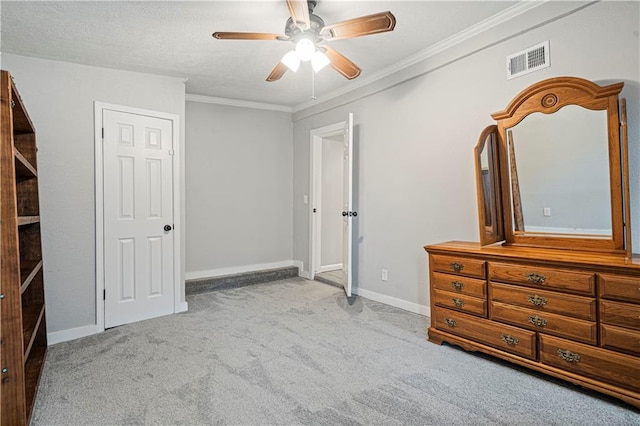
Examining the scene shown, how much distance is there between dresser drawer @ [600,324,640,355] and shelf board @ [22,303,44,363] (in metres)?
3.16

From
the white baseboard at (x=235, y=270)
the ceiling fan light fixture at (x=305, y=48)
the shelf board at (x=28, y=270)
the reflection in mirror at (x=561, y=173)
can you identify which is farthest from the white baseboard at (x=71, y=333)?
the reflection in mirror at (x=561, y=173)

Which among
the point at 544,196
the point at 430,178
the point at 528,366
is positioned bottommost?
the point at 528,366

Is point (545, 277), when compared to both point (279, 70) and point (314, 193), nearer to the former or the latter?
point (279, 70)

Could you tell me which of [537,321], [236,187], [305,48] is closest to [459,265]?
[537,321]

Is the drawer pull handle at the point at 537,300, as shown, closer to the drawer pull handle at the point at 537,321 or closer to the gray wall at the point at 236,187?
the drawer pull handle at the point at 537,321

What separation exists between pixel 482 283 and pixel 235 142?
364 centimetres

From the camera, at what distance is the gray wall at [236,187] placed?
179 inches

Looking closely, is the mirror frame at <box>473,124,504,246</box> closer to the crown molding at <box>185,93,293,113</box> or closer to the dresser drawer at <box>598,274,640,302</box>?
the dresser drawer at <box>598,274,640,302</box>

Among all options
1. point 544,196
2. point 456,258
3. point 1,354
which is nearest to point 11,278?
point 1,354

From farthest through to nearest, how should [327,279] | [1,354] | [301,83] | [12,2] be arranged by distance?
[327,279] → [301,83] → [12,2] → [1,354]

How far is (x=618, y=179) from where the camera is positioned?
6.91ft

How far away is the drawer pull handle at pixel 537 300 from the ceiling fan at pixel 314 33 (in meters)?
1.87

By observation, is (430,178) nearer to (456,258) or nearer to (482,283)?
(456,258)

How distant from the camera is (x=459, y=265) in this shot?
2576 millimetres
